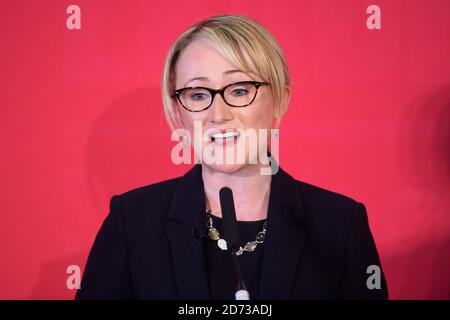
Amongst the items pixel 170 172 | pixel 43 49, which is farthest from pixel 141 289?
pixel 43 49

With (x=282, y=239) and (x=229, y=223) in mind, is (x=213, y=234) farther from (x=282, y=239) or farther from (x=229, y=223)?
(x=229, y=223)

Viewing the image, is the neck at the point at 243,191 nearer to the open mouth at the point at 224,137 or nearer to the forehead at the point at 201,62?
the open mouth at the point at 224,137

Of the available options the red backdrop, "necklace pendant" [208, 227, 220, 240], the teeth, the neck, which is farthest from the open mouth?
the red backdrop

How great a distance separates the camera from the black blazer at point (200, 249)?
1213mm

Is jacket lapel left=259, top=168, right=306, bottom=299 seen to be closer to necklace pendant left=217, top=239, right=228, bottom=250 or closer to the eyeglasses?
necklace pendant left=217, top=239, right=228, bottom=250

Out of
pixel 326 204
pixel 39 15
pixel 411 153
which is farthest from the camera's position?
pixel 411 153

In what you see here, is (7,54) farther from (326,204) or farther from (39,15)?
(326,204)

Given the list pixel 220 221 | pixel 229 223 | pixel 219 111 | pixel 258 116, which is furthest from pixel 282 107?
pixel 229 223

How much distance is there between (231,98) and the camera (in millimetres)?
1248

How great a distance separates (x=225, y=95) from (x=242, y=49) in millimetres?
115

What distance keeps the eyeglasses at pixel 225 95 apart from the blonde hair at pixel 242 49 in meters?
0.04

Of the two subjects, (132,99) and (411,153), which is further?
(411,153)

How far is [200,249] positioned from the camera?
1229 millimetres

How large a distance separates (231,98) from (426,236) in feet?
3.54
